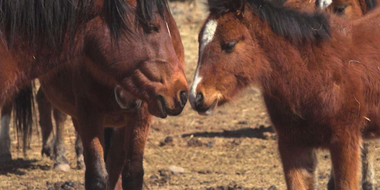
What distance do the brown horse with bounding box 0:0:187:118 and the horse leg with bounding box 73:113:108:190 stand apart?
3.74ft

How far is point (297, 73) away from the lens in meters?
4.90

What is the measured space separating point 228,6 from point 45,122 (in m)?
4.17

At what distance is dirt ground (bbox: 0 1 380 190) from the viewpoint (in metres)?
6.94

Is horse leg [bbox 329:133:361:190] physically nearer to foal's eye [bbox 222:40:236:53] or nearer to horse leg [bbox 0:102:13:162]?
foal's eye [bbox 222:40:236:53]

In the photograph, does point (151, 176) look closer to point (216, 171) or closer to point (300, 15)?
point (216, 171)

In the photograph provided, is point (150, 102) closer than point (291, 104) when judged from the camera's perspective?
Yes

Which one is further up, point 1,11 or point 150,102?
point 1,11

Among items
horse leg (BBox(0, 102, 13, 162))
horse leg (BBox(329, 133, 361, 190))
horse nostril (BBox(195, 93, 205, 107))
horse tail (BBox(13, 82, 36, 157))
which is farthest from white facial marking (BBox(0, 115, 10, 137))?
horse leg (BBox(329, 133, 361, 190))

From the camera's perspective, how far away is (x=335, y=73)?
190 inches

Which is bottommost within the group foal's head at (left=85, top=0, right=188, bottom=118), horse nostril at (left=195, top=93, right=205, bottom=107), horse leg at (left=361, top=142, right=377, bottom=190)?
horse leg at (left=361, top=142, right=377, bottom=190)

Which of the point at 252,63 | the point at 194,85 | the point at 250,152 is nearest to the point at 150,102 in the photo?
A: the point at 194,85

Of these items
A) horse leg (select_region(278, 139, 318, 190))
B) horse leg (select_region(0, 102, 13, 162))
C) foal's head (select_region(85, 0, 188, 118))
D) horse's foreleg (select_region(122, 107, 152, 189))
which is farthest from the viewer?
horse leg (select_region(0, 102, 13, 162))

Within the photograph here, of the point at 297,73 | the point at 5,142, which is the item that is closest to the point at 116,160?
the point at 297,73

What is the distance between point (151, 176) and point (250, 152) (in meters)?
1.57
